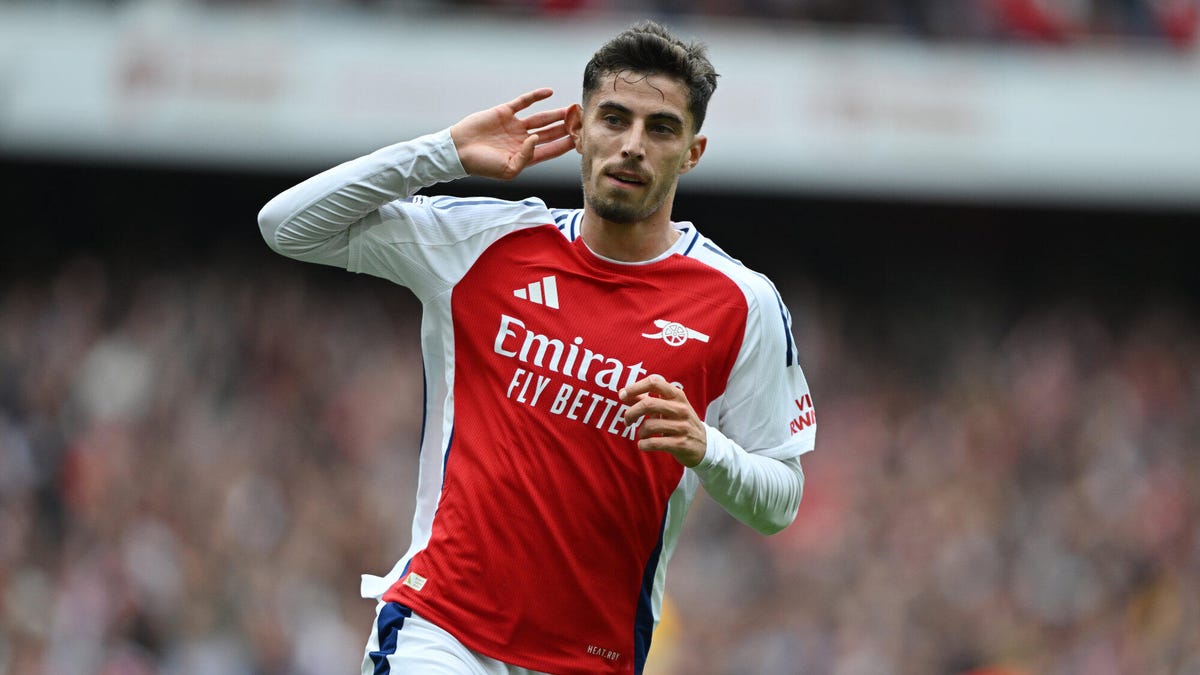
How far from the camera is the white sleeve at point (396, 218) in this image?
191 inches

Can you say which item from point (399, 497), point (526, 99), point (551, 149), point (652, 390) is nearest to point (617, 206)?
point (551, 149)

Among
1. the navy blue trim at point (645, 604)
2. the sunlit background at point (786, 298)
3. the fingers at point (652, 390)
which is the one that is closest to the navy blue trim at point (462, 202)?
the fingers at point (652, 390)

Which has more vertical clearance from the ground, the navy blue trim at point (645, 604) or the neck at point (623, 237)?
the neck at point (623, 237)

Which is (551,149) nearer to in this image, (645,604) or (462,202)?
(462,202)

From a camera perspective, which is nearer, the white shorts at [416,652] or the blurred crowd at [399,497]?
the white shorts at [416,652]

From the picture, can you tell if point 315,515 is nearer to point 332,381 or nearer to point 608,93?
point 332,381

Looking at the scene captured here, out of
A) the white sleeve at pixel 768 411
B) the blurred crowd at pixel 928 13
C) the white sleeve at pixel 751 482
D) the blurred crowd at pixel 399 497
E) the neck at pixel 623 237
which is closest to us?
the white sleeve at pixel 751 482

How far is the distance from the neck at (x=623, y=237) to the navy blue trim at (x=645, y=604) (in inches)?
29.6

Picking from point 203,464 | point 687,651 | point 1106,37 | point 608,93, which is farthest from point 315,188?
point 1106,37

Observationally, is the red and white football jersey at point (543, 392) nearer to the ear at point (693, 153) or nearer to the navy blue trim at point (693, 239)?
the navy blue trim at point (693, 239)

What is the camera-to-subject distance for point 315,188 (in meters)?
4.86

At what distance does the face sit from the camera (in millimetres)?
4809

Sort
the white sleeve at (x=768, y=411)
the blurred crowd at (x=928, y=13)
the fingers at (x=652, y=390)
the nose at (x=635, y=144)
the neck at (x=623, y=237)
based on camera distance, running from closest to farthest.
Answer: the fingers at (x=652, y=390) < the nose at (x=635, y=144) < the white sleeve at (x=768, y=411) < the neck at (x=623, y=237) < the blurred crowd at (x=928, y=13)

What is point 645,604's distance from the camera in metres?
4.98
